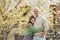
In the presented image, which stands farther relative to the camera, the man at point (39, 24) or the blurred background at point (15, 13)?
the blurred background at point (15, 13)

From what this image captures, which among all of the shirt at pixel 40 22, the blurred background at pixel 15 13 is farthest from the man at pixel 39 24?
the blurred background at pixel 15 13

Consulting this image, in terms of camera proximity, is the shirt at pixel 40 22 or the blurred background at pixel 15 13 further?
the blurred background at pixel 15 13

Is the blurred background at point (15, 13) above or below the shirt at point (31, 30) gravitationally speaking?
above

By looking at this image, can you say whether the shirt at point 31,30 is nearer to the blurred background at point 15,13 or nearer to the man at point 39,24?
the man at point 39,24

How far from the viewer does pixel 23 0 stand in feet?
28.7

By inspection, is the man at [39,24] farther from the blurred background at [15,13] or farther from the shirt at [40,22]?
the blurred background at [15,13]

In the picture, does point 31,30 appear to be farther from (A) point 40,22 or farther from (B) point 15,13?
(B) point 15,13

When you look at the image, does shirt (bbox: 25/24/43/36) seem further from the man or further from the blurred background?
the blurred background

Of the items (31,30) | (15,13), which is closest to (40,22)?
(31,30)

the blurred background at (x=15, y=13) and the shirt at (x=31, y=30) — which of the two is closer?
the shirt at (x=31, y=30)

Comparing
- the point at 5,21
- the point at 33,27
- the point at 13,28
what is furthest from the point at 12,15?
the point at 33,27

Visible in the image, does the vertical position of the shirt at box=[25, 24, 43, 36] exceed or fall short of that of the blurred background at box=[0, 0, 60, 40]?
it falls short

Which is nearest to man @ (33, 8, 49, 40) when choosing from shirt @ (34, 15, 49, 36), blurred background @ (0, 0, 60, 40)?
shirt @ (34, 15, 49, 36)

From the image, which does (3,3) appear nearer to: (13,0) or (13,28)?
(13,0)
